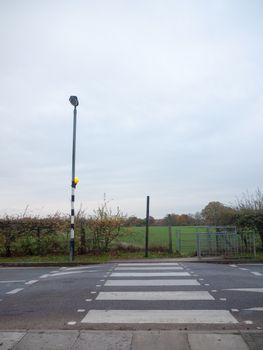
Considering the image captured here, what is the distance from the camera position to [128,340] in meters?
5.23

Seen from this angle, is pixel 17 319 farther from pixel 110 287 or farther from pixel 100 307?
pixel 110 287

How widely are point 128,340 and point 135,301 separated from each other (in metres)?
2.37

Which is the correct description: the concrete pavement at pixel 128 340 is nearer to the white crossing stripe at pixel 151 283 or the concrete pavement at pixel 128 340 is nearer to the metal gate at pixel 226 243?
the white crossing stripe at pixel 151 283

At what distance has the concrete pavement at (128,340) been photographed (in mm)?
4992

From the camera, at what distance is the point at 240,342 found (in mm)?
5082

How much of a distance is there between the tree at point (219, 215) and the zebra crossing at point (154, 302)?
10425 millimetres

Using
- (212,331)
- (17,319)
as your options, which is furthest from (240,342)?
(17,319)

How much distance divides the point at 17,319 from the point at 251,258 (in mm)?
11024

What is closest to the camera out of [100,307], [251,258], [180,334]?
[180,334]

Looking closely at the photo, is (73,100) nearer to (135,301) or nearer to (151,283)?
(151,283)

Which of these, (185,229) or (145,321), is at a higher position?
(185,229)

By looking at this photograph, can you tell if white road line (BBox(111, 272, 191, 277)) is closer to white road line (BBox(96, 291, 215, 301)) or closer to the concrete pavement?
white road line (BBox(96, 291, 215, 301))

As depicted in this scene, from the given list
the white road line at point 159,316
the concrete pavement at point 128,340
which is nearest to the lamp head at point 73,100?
the white road line at point 159,316

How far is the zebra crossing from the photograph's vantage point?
6.29 metres
